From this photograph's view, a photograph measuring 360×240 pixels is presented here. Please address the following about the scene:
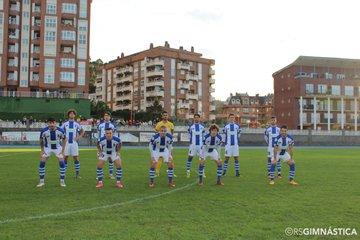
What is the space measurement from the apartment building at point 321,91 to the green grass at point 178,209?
85.3 m

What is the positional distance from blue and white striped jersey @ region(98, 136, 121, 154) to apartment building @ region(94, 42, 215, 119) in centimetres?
9473

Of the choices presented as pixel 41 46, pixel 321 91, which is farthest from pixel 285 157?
pixel 321 91

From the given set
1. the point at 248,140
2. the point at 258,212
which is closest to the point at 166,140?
the point at 258,212

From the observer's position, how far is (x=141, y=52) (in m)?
118

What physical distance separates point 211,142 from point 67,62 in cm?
7055

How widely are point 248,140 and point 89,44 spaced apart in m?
39.4

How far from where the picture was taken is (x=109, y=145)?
15367 millimetres

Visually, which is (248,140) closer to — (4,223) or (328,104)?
(328,104)

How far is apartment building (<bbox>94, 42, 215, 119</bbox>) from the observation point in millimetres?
111562

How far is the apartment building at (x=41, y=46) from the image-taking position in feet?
269

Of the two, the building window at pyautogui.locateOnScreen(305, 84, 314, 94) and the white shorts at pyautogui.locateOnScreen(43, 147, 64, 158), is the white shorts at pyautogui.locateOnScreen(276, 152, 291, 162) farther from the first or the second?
the building window at pyautogui.locateOnScreen(305, 84, 314, 94)

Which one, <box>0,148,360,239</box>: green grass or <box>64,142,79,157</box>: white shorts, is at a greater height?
<box>64,142,79,157</box>: white shorts

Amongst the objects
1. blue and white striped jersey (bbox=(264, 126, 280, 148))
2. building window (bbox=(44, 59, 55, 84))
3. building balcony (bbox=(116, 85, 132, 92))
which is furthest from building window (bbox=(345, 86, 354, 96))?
blue and white striped jersey (bbox=(264, 126, 280, 148))

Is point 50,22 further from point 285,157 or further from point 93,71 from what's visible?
point 285,157
